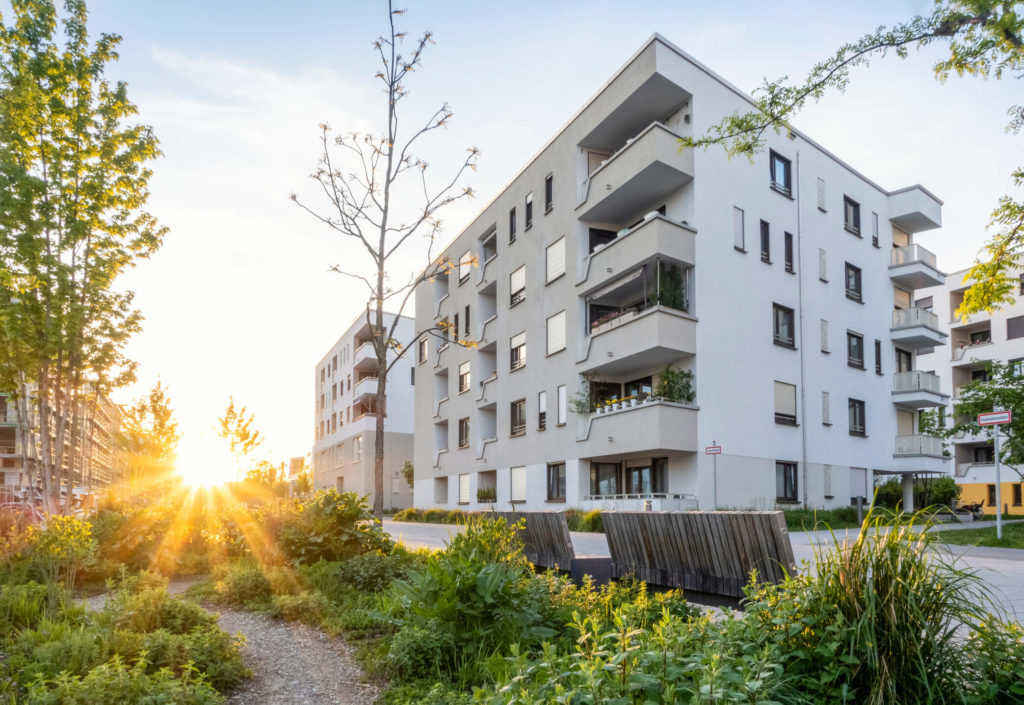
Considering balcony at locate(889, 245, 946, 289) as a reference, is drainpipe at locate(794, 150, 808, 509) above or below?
below

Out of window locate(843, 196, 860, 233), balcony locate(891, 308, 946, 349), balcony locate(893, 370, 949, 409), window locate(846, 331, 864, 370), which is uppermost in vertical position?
window locate(843, 196, 860, 233)

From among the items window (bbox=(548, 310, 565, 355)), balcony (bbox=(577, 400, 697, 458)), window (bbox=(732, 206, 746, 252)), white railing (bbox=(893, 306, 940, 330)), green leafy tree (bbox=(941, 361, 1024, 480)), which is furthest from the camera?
white railing (bbox=(893, 306, 940, 330))

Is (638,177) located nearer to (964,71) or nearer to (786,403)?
(786,403)

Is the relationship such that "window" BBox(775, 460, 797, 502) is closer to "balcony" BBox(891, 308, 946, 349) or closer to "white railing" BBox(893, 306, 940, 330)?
"balcony" BBox(891, 308, 946, 349)

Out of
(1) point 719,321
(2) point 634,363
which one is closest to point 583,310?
(2) point 634,363

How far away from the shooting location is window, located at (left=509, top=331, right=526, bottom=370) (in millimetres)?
32469

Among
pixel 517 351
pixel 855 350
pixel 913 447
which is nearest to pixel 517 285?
pixel 517 351

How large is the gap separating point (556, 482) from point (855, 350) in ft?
43.9

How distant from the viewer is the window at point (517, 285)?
32844 mm

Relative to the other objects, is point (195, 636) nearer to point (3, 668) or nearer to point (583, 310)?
point (3, 668)

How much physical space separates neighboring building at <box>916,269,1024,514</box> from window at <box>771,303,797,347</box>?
25.5 metres

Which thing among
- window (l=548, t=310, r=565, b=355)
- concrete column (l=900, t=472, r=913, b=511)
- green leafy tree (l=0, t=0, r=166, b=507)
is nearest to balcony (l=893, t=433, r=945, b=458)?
concrete column (l=900, t=472, r=913, b=511)

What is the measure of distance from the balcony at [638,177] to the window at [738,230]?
92.6 inches

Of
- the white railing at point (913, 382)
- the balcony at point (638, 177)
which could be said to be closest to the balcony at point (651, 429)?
the balcony at point (638, 177)
